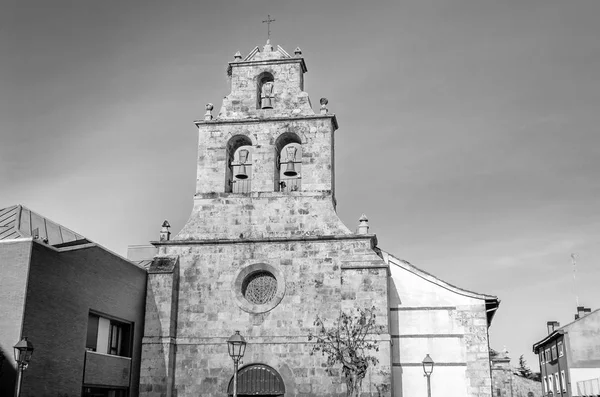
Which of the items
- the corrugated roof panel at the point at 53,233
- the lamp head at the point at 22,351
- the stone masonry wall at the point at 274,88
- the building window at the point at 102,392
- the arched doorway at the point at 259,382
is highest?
the stone masonry wall at the point at 274,88

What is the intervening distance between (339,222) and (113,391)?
408 inches

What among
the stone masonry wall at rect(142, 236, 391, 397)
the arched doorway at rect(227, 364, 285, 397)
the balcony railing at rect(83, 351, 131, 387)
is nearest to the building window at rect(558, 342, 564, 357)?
the stone masonry wall at rect(142, 236, 391, 397)

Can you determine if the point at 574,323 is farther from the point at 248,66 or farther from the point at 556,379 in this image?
the point at 248,66

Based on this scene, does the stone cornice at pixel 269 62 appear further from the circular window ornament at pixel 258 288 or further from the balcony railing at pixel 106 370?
the balcony railing at pixel 106 370

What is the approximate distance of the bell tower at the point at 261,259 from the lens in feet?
79.9

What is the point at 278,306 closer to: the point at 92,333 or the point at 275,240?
the point at 275,240

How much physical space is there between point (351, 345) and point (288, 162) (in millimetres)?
7771

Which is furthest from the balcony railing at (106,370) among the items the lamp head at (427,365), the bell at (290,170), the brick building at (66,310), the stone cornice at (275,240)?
the lamp head at (427,365)

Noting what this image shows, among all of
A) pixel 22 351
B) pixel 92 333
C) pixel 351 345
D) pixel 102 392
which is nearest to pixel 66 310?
pixel 92 333

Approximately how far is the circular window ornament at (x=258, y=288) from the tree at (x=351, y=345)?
2126mm

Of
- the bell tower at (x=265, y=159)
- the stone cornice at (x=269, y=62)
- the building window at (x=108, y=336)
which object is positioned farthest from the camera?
the stone cornice at (x=269, y=62)

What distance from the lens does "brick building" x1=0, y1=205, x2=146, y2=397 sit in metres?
19.6

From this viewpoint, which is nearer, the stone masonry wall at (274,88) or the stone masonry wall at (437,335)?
the stone masonry wall at (437,335)

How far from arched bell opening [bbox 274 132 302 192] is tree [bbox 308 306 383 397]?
19.1 ft
